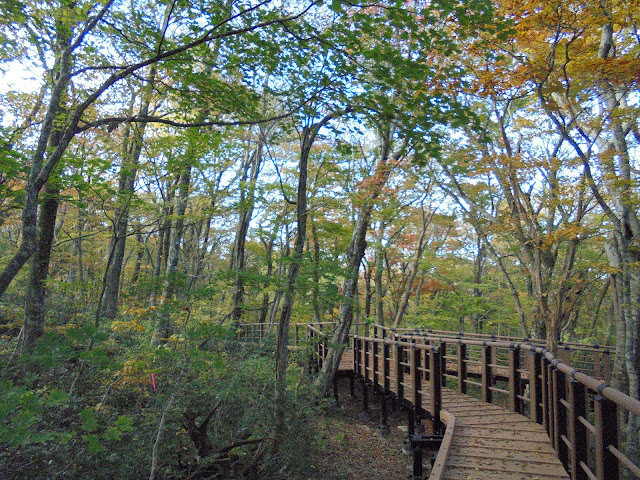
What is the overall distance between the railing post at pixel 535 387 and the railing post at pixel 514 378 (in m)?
0.32

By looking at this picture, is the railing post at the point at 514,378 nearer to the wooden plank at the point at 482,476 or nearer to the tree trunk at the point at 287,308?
the wooden plank at the point at 482,476

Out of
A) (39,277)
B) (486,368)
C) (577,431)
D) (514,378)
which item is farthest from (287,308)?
(577,431)

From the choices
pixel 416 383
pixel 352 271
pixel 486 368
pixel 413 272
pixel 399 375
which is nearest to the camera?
pixel 486 368

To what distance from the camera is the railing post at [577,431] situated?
3.11 m

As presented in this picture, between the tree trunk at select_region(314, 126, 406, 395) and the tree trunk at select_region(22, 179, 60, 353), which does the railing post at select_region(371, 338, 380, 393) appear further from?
the tree trunk at select_region(22, 179, 60, 353)

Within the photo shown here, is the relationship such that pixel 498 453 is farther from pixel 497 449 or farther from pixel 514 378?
pixel 514 378

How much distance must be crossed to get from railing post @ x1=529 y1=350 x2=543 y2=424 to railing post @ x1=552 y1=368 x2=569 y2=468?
921 mm

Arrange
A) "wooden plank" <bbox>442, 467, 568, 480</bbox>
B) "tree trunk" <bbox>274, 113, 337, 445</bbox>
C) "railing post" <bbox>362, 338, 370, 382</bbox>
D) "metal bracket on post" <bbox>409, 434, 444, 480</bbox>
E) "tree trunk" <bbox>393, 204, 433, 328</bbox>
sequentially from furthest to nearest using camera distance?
"tree trunk" <bbox>393, 204, 433, 328</bbox> → "railing post" <bbox>362, 338, 370, 382</bbox> → "metal bracket on post" <bbox>409, 434, 444, 480</bbox> → "tree trunk" <bbox>274, 113, 337, 445</bbox> → "wooden plank" <bbox>442, 467, 568, 480</bbox>

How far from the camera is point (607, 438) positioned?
7.89 ft

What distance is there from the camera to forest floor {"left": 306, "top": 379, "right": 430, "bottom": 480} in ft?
21.0

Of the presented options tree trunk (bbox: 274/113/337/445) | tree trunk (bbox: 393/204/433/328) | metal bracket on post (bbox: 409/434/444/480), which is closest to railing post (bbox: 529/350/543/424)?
metal bracket on post (bbox: 409/434/444/480)

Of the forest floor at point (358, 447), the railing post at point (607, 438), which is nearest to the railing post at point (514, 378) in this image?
the forest floor at point (358, 447)

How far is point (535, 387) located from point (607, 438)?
8.81ft

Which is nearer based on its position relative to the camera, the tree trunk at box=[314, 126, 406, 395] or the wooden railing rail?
the wooden railing rail
